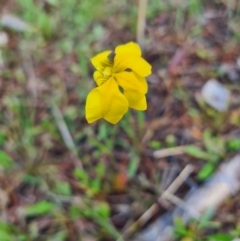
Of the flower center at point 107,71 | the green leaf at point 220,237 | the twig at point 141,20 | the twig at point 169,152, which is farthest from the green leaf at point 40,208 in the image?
the twig at point 141,20

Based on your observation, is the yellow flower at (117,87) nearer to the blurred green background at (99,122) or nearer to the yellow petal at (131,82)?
the yellow petal at (131,82)

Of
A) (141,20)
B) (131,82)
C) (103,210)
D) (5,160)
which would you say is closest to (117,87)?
(131,82)

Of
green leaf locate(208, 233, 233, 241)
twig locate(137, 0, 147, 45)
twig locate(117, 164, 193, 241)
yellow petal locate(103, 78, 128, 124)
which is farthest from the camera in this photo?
twig locate(137, 0, 147, 45)

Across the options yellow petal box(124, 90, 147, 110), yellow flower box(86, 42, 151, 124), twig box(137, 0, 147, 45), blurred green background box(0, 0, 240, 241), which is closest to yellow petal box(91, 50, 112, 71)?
yellow flower box(86, 42, 151, 124)

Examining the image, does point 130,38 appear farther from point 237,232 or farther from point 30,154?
point 237,232

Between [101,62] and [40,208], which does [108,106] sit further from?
[40,208]

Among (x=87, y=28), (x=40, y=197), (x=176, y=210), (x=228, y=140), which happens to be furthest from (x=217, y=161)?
(x=87, y=28)

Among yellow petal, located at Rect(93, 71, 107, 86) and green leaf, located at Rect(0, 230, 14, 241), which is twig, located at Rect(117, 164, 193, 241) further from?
yellow petal, located at Rect(93, 71, 107, 86)
